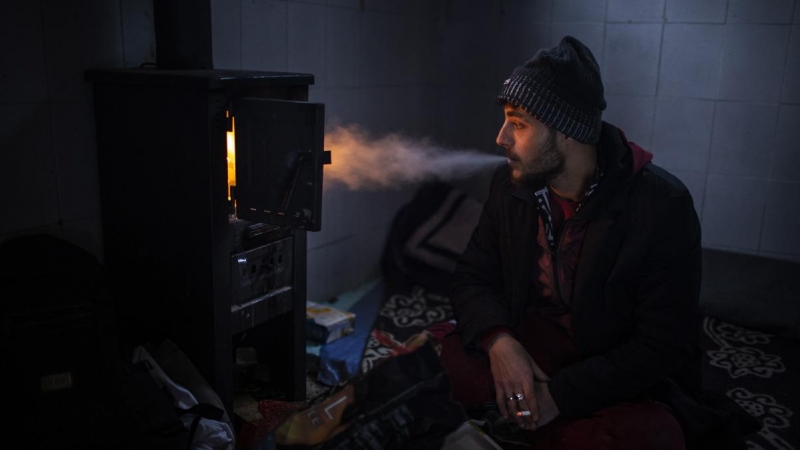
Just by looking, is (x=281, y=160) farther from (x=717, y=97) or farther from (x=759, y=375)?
(x=717, y=97)

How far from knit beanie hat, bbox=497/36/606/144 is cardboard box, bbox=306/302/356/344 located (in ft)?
4.96

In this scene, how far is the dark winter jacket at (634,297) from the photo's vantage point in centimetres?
183

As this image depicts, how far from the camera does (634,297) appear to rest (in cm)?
193

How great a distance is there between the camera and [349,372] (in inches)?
113

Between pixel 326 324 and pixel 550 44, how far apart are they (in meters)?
2.07

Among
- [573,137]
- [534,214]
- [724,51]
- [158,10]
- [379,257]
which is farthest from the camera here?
[379,257]

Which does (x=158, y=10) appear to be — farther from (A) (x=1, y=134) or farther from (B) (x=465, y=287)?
(B) (x=465, y=287)

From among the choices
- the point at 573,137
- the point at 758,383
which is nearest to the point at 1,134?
the point at 573,137

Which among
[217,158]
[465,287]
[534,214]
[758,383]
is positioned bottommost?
[758,383]

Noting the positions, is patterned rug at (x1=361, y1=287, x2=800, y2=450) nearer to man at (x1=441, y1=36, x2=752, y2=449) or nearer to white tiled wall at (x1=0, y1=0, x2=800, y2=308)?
white tiled wall at (x1=0, y1=0, x2=800, y2=308)

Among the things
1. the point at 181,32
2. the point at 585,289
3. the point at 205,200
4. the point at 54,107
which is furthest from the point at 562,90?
the point at 54,107

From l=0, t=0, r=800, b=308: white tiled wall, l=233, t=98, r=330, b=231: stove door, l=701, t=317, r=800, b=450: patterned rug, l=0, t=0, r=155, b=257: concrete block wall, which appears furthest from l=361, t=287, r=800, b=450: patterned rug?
l=0, t=0, r=155, b=257: concrete block wall

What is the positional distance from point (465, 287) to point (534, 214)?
32 centimetres

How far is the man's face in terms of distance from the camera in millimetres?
1959
